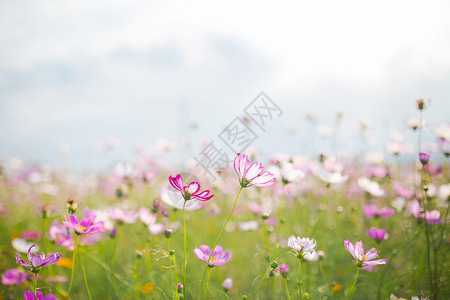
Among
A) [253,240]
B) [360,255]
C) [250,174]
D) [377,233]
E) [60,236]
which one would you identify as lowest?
[253,240]

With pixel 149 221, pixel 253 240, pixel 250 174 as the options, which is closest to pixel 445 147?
pixel 250 174

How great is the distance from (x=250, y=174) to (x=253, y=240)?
158 centimetres

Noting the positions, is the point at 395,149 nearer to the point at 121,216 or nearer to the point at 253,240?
the point at 253,240

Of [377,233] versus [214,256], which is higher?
[377,233]

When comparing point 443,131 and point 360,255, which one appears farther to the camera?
point 443,131

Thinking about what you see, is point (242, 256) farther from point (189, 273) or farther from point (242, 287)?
point (189, 273)

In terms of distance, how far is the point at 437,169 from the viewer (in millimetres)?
1920

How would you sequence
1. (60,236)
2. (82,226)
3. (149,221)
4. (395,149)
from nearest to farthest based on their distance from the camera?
1. (82,226)
2. (60,236)
3. (149,221)
4. (395,149)

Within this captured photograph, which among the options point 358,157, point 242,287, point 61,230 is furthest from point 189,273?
point 358,157

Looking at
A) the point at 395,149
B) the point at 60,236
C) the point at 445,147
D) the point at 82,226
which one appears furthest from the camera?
the point at 395,149

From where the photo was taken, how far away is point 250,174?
86 cm

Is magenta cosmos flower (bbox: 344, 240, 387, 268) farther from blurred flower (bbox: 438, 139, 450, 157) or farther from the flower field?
blurred flower (bbox: 438, 139, 450, 157)

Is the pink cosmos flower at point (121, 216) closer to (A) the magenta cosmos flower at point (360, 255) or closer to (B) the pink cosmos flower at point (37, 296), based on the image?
(B) the pink cosmos flower at point (37, 296)

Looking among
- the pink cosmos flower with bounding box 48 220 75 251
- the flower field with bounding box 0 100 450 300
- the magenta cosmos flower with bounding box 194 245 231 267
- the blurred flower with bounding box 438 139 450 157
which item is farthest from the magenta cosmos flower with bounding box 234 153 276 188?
the blurred flower with bounding box 438 139 450 157
